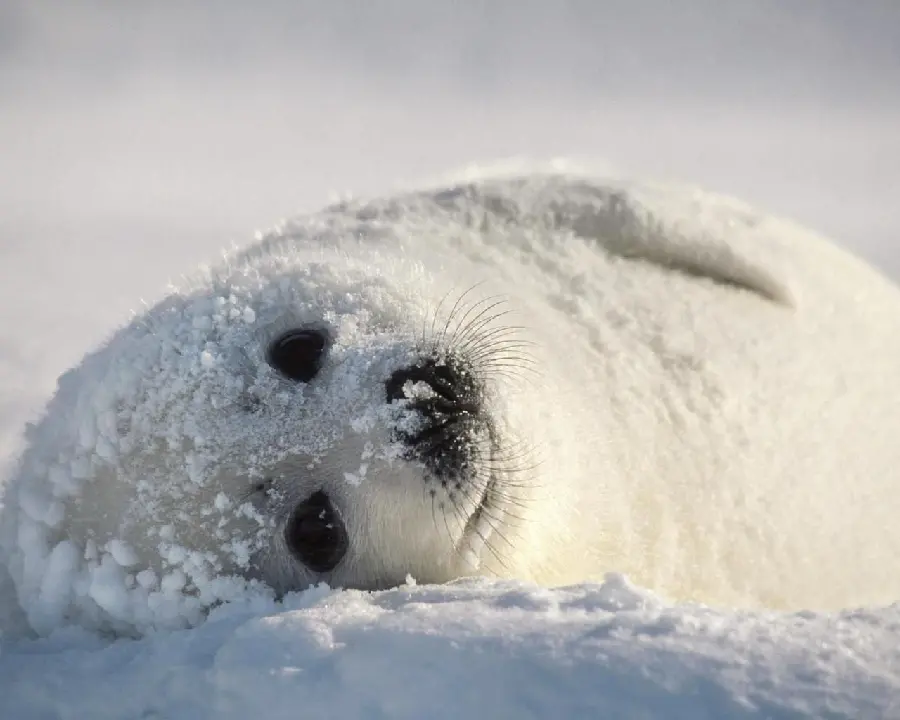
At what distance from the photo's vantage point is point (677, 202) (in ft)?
9.92

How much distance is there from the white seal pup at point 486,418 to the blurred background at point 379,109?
3228mm

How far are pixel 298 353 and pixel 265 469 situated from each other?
10.1 inches

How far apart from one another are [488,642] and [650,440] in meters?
1.14

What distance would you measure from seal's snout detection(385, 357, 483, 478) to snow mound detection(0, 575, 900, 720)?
0.81 ft

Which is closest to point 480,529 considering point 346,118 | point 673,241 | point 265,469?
point 265,469

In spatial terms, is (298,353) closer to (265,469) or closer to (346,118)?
(265,469)

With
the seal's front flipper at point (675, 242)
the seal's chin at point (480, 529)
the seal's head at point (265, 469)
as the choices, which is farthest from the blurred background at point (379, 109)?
the seal's chin at point (480, 529)

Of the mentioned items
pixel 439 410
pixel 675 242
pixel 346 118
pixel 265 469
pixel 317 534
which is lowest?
pixel 317 534

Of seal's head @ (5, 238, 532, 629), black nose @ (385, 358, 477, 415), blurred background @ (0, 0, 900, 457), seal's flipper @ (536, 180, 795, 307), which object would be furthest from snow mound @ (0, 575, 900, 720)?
blurred background @ (0, 0, 900, 457)

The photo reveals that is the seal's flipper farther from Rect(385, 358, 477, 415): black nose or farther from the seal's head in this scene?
Rect(385, 358, 477, 415): black nose

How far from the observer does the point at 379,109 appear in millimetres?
8797

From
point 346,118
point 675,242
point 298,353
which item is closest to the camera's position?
point 298,353

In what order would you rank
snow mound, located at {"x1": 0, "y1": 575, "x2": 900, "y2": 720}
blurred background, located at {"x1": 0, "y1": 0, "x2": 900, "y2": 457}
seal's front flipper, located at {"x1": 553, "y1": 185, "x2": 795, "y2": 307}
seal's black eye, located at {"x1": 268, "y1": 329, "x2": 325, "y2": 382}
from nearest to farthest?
snow mound, located at {"x1": 0, "y1": 575, "x2": 900, "y2": 720}, seal's black eye, located at {"x1": 268, "y1": 329, "x2": 325, "y2": 382}, seal's front flipper, located at {"x1": 553, "y1": 185, "x2": 795, "y2": 307}, blurred background, located at {"x1": 0, "y1": 0, "x2": 900, "y2": 457}

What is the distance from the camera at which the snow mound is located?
124 cm
